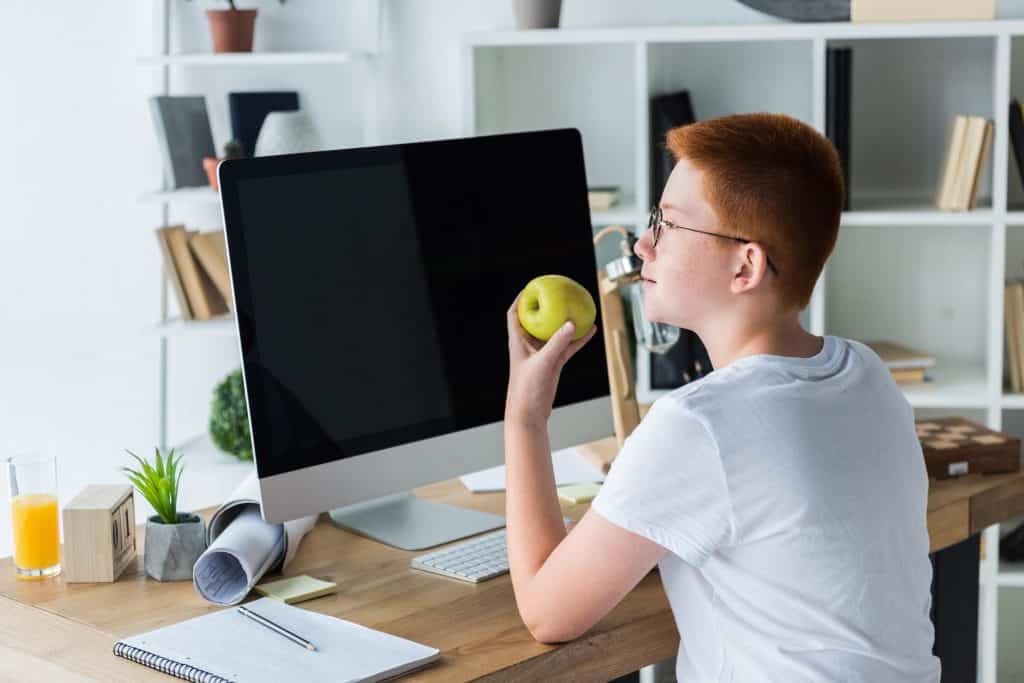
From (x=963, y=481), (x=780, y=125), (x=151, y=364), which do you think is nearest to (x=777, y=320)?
(x=780, y=125)

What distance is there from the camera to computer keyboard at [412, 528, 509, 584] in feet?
5.18

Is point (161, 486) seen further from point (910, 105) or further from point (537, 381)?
point (910, 105)

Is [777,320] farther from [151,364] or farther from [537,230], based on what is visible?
[151,364]

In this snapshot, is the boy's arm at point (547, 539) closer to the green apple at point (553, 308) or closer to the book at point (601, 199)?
the green apple at point (553, 308)

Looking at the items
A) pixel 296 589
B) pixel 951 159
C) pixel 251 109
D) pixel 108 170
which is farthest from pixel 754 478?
pixel 108 170

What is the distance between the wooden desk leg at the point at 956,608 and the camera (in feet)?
6.46

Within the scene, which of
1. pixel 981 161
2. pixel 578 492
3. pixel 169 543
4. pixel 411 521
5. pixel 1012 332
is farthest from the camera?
pixel 1012 332

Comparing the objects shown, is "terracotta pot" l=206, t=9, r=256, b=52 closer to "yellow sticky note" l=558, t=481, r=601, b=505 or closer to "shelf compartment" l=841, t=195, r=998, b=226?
"shelf compartment" l=841, t=195, r=998, b=226

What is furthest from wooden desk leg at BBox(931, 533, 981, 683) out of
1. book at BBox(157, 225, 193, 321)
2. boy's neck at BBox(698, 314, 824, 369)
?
book at BBox(157, 225, 193, 321)

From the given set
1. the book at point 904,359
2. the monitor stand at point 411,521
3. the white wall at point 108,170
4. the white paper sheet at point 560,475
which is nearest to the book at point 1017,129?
the book at point 904,359

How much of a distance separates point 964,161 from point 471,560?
178 cm

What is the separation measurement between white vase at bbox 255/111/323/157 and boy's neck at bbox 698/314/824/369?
6.29 feet

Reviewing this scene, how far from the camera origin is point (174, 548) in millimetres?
1587

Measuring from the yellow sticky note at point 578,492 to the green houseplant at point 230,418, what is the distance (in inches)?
58.0
